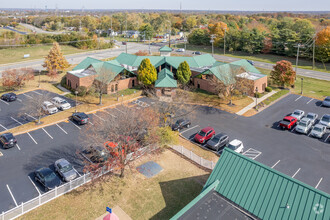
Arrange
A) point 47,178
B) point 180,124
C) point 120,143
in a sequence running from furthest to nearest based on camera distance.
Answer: point 180,124 < point 120,143 < point 47,178

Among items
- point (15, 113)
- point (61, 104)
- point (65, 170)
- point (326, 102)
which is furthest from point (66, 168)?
point (326, 102)

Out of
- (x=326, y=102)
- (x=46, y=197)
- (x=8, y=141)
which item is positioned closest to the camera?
(x=46, y=197)

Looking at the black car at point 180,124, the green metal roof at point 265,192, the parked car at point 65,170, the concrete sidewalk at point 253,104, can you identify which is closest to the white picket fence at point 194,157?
the black car at point 180,124

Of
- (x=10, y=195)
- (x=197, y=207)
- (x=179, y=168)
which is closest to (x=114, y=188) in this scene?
(x=179, y=168)

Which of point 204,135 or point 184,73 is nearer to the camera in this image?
point 204,135

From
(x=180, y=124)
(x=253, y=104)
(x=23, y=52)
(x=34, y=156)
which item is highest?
(x=23, y=52)

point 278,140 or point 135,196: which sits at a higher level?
point 278,140

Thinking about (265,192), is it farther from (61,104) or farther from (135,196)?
(61,104)
